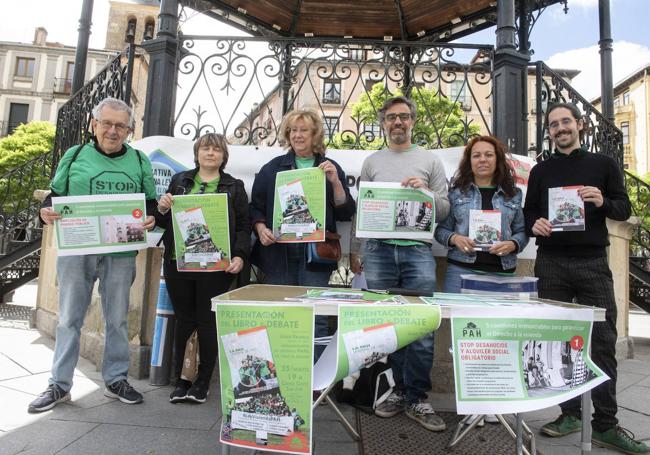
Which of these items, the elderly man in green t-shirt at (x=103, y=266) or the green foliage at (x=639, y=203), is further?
the green foliage at (x=639, y=203)

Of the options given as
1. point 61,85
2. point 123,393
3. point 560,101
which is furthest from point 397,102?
point 61,85

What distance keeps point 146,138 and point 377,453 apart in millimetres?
3220

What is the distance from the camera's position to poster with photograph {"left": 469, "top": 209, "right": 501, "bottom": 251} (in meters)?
2.78

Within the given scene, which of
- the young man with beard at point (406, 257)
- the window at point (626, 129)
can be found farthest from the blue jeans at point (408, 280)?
the window at point (626, 129)

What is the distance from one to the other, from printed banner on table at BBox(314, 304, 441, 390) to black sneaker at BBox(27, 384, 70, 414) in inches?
86.4

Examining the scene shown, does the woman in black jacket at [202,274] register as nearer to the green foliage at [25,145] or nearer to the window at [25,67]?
the green foliage at [25,145]

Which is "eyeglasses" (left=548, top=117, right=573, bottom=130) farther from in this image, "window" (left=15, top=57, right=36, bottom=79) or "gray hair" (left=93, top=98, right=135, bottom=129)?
"window" (left=15, top=57, right=36, bottom=79)

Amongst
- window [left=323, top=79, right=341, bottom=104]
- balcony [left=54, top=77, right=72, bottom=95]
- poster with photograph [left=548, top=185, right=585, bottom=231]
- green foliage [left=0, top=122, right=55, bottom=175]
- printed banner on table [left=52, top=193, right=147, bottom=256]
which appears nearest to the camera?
poster with photograph [left=548, top=185, right=585, bottom=231]

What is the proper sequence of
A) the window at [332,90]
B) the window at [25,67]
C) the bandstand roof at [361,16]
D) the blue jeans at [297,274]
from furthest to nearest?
the window at [25,67], the bandstand roof at [361,16], the window at [332,90], the blue jeans at [297,274]

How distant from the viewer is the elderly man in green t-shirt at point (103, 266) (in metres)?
2.96

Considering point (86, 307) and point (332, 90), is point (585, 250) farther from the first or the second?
point (332, 90)

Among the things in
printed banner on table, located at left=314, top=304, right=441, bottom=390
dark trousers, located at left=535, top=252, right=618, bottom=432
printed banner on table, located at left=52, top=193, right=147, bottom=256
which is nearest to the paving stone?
printed banner on table, located at left=52, top=193, right=147, bottom=256

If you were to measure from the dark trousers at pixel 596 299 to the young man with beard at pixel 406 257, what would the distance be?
0.80 m

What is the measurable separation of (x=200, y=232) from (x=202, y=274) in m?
0.33
